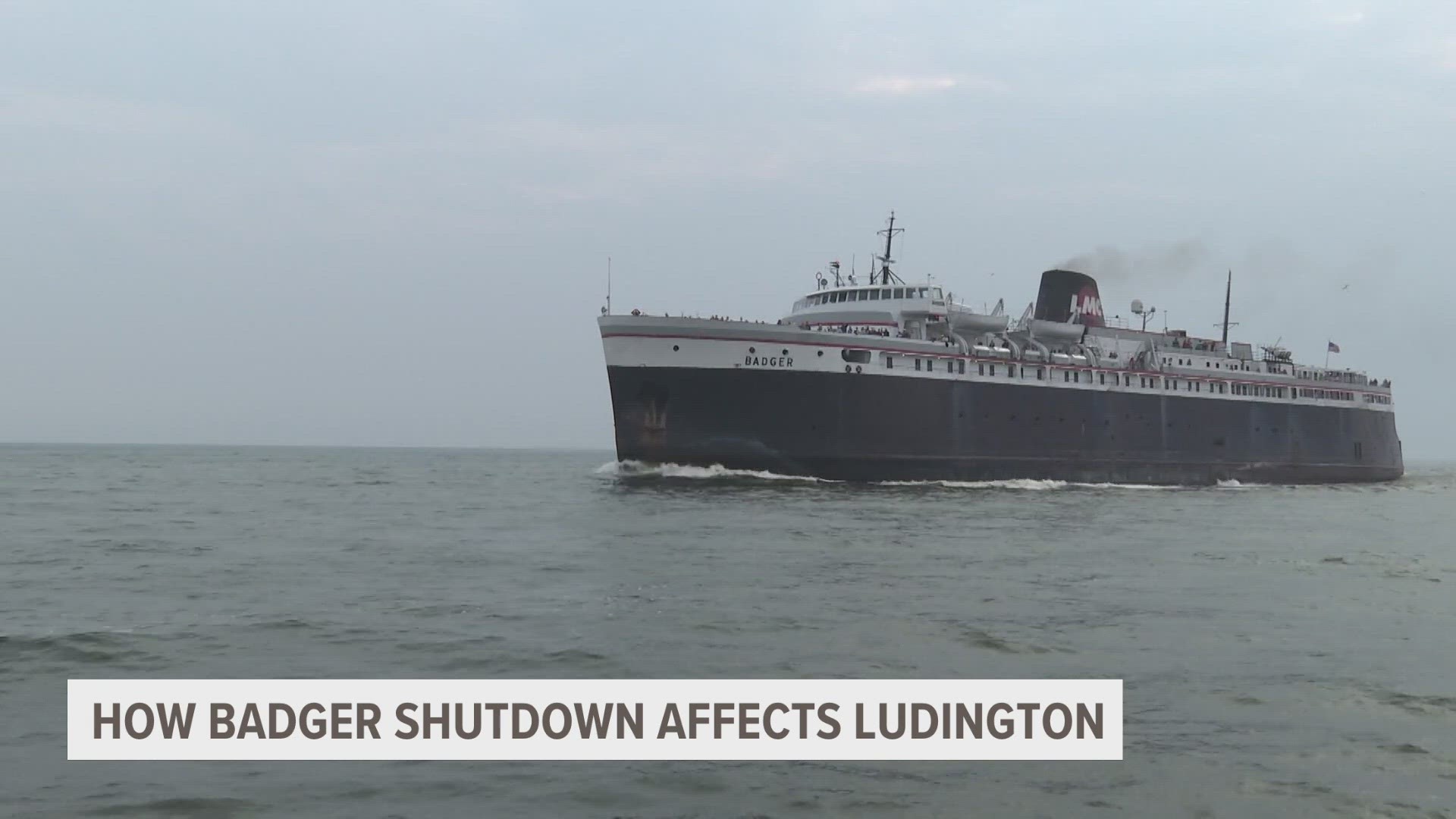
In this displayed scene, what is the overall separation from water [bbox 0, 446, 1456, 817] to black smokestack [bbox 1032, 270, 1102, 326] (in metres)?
25.5

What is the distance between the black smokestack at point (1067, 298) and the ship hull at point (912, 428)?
6.50 meters

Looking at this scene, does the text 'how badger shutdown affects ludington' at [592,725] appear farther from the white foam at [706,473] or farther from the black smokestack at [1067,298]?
the black smokestack at [1067,298]

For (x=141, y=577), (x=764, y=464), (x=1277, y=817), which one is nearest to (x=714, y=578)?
(x=141, y=577)

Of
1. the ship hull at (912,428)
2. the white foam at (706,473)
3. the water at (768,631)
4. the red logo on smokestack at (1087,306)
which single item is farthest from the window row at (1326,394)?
the white foam at (706,473)

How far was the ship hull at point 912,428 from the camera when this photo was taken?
4184 cm

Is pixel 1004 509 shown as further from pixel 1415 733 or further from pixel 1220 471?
pixel 1220 471

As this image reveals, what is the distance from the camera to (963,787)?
8578 mm

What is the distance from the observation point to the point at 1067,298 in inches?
2293

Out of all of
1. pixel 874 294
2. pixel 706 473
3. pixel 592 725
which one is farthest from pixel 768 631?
pixel 874 294

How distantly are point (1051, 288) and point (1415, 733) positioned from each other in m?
50.4

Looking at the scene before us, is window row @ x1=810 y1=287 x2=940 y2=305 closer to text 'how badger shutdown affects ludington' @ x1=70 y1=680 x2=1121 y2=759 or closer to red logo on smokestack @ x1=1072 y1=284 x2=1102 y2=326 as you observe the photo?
red logo on smokestack @ x1=1072 y1=284 x2=1102 y2=326

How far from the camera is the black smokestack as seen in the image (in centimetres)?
5816

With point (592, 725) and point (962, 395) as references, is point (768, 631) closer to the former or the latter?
point (592, 725)

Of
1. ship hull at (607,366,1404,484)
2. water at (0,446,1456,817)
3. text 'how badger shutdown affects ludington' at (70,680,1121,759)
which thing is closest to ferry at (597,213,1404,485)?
ship hull at (607,366,1404,484)
